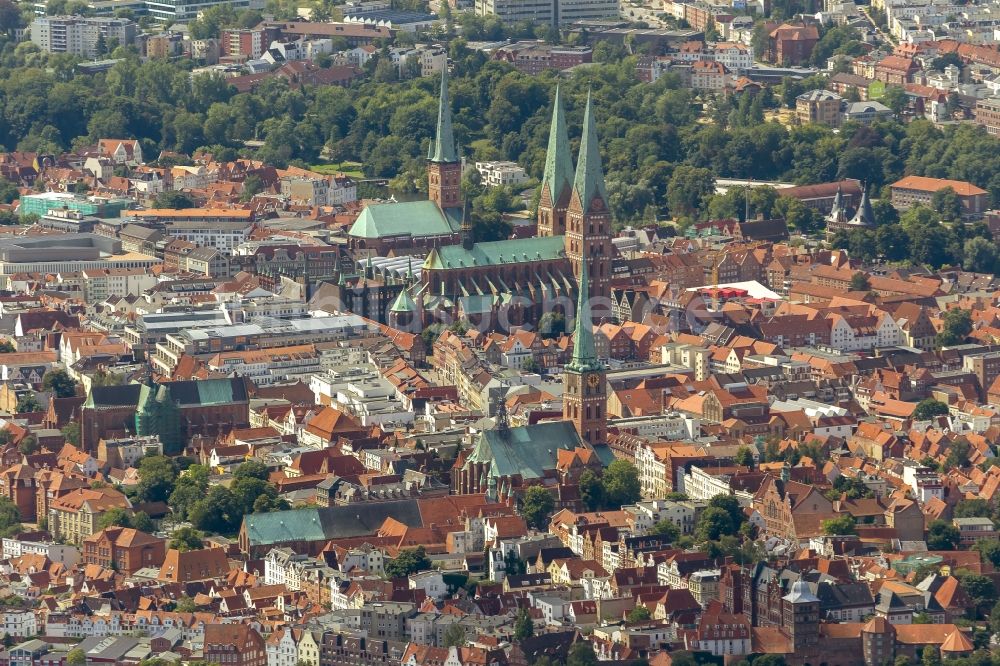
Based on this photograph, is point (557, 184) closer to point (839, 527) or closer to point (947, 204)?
point (947, 204)

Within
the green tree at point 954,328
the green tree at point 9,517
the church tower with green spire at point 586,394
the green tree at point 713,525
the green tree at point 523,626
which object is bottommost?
the green tree at point 954,328

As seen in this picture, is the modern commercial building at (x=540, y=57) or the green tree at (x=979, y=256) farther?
the modern commercial building at (x=540, y=57)

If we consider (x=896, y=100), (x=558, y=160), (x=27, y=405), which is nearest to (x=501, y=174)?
(x=558, y=160)

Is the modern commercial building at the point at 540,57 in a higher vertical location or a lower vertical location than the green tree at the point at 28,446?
lower

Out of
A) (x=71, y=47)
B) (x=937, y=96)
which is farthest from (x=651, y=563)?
(x=71, y=47)

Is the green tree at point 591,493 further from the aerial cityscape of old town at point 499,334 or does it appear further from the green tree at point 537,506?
the green tree at point 537,506

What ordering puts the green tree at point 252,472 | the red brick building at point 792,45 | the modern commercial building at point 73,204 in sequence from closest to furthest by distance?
the green tree at point 252,472 → the modern commercial building at point 73,204 → the red brick building at point 792,45

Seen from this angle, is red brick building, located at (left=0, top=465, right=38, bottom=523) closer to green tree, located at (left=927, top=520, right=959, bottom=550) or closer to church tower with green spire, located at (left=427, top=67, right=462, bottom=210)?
green tree, located at (left=927, top=520, right=959, bottom=550)

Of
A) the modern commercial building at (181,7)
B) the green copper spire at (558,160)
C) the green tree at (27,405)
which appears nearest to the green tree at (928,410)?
the green copper spire at (558,160)
